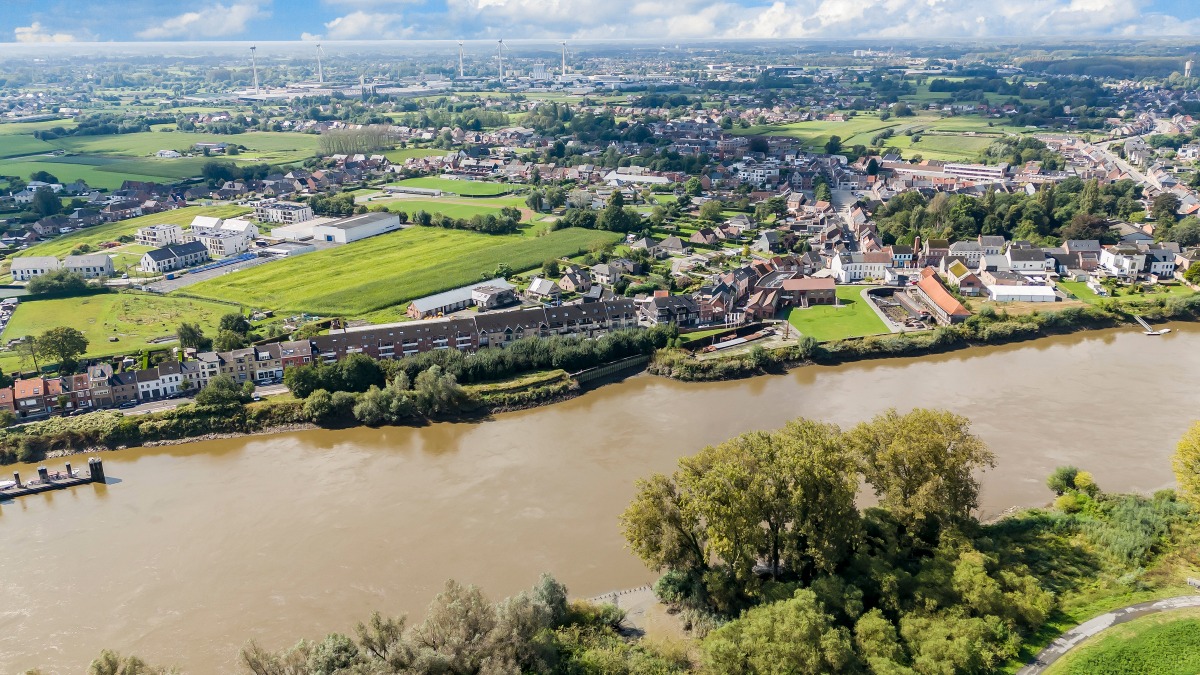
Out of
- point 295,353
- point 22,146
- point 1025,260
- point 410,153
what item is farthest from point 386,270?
point 22,146

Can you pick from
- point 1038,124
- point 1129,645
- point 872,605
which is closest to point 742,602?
point 872,605

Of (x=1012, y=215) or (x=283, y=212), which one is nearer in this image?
(x=1012, y=215)

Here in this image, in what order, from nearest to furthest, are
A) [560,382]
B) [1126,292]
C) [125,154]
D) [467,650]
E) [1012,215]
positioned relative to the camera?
1. [467,650]
2. [560,382]
3. [1126,292]
4. [1012,215]
5. [125,154]

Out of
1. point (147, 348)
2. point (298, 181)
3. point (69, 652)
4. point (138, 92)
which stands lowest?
point (69, 652)

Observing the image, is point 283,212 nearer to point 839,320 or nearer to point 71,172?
point 71,172

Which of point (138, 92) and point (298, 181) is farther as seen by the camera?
point (138, 92)

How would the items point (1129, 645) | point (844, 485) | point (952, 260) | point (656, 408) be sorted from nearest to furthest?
point (1129, 645) → point (844, 485) → point (656, 408) → point (952, 260)

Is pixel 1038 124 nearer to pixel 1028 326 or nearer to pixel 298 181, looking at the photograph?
pixel 1028 326
